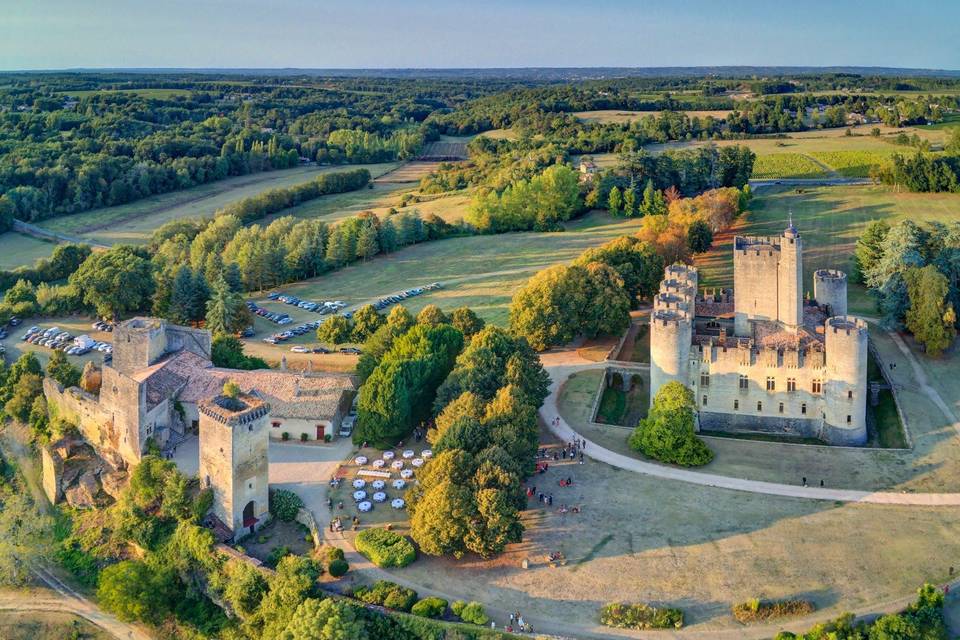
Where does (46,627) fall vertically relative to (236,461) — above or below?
below

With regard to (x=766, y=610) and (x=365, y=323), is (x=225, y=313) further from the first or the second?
(x=766, y=610)

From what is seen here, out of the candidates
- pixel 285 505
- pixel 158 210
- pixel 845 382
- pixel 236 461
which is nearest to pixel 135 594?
pixel 236 461

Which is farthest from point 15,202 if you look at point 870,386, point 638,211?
point 870,386

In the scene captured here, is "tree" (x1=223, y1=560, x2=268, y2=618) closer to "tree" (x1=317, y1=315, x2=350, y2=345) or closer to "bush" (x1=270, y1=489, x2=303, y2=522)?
"bush" (x1=270, y1=489, x2=303, y2=522)

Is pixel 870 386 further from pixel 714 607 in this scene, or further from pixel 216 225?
pixel 216 225

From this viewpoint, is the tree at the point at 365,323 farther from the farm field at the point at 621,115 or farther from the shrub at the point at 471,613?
the farm field at the point at 621,115

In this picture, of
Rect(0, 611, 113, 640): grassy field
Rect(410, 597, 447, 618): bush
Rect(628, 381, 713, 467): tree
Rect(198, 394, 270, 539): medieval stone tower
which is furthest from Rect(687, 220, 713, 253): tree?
Answer: Rect(0, 611, 113, 640): grassy field
